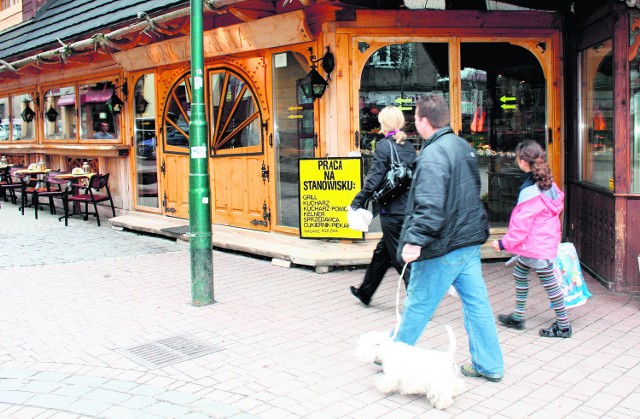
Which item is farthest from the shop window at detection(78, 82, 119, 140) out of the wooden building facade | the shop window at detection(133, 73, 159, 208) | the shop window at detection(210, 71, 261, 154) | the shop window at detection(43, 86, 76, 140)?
the shop window at detection(210, 71, 261, 154)

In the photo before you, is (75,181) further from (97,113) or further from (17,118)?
(17,118)

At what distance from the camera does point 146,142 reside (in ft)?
39.8

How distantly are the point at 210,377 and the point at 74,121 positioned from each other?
11.1 m

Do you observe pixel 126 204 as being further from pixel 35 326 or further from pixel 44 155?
pixel 35 326

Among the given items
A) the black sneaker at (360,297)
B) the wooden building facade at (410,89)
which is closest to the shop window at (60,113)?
the wooden building facade at (410,89)

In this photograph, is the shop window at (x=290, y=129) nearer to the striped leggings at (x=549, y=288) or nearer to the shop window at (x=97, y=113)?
the striped leggings at (x=549, y=288)

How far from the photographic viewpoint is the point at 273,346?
17.7ft

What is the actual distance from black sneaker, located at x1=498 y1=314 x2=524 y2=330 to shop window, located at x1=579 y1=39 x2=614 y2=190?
83.2 inches

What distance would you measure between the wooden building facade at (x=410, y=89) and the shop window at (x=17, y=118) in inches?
228

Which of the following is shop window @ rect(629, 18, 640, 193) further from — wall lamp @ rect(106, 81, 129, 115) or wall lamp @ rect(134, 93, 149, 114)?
wall lamp @ rect(106, 81, 129, 115)

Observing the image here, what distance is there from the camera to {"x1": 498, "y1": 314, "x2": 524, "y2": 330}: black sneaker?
568cm

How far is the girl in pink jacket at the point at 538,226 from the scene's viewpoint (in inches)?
209

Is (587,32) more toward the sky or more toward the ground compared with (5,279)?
more toward the sky

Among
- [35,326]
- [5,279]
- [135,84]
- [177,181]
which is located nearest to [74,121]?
[135,84]
